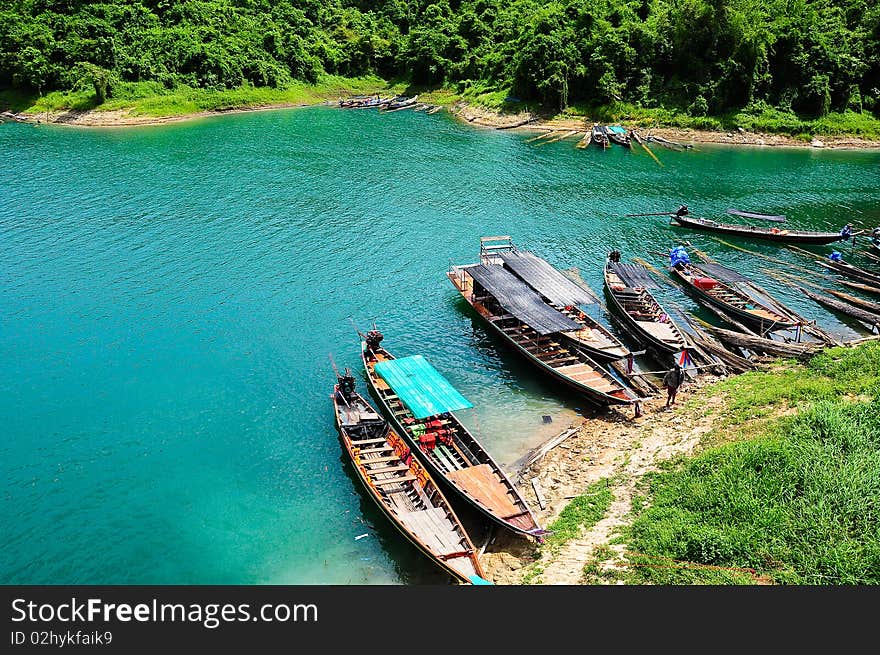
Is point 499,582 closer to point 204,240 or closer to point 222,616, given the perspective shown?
point 222,616

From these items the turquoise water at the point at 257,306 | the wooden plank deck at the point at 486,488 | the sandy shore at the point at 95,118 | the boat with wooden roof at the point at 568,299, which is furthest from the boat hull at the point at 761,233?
the sandy shore at the point at 95,118

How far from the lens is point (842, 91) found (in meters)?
96.8

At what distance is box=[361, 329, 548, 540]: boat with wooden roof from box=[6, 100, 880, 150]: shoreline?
71.7m

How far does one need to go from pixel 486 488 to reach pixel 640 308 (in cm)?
2112

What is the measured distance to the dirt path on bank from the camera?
25.0m

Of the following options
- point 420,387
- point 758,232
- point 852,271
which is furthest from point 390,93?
point 420,387

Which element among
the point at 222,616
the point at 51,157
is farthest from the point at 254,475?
the point at 51,157

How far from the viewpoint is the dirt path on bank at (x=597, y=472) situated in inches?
986

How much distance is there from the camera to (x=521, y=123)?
350 ft

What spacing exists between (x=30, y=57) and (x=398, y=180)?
78.1 metres

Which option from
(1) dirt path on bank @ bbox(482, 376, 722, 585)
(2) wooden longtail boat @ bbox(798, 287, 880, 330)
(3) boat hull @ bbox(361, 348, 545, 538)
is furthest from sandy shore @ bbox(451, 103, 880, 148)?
(3) boat hull @ bbox(361, 348, 545, 538)

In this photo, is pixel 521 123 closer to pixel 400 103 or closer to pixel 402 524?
pixel 400 103

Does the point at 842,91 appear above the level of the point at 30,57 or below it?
below

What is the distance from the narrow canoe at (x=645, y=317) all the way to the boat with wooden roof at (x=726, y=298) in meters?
4.25
